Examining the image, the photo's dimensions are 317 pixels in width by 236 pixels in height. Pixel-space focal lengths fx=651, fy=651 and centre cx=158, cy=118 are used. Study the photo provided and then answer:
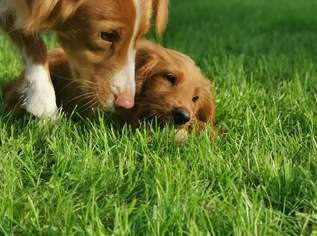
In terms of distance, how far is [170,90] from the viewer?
3754mm

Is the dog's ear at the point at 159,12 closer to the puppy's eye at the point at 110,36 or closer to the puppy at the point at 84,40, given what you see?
the puppy at the point at 84,40

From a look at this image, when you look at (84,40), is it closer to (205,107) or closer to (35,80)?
(35,80)

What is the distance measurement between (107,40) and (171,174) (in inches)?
43.5

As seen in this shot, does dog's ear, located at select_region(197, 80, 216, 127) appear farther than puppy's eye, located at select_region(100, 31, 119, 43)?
Yes

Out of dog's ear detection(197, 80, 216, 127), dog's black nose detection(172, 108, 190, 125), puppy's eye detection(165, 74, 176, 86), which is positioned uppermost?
puppy's eye detection(165, 74, 176, 86)

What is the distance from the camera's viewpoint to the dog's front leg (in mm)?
3643

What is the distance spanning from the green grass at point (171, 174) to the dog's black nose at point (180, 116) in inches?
8.1

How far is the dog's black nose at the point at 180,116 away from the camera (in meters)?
3.57

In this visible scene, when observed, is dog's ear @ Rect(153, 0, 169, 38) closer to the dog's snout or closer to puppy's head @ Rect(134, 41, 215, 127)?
puppy's head @ Rect(134, 41, 215, 127)

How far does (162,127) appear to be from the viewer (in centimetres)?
360

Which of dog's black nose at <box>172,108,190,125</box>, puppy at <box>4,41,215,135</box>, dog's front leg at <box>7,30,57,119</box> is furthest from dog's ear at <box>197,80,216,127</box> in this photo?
dog's front leg at <box>7,30,57,119</box>

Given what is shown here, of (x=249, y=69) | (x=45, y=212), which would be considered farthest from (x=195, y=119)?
(x=249, y=69)

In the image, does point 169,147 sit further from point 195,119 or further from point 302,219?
point 302,219

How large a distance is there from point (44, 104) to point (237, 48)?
3.83 meters
